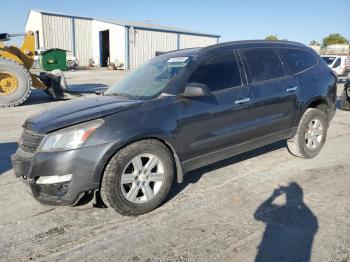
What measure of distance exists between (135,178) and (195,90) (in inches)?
43.5

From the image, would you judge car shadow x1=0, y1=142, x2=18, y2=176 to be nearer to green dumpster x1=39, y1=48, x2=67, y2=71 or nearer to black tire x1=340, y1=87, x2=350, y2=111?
black tire x1=340, y1=87, x2=350, y2=111

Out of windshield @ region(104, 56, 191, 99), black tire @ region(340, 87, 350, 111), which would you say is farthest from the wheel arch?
black tire @ region(340, 87, 350, 111)

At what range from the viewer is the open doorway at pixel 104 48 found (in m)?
33.1

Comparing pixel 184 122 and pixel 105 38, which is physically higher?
pixel 105 38

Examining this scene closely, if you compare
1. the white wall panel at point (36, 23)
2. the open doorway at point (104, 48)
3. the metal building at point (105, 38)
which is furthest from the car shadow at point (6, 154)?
the open doorway at point (104, 48)

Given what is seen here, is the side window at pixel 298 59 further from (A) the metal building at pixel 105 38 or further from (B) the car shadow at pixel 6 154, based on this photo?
(A) the metal building at pixel 105 38

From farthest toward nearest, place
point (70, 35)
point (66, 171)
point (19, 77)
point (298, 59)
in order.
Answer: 1. point (70, 35)
2. point (19, 77)
3. point (298, 59)
4. point (66, 171)

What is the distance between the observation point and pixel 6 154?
5254 mm

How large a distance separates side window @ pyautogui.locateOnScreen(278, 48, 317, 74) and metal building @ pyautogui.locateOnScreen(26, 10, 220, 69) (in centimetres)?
2620

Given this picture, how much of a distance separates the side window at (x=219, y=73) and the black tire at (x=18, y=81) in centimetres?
773

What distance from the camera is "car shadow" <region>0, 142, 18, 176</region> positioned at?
4676 millimetres

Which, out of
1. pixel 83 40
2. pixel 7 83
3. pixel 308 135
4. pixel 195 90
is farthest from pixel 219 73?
pixel 83 40

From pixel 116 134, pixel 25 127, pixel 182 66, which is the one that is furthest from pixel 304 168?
pixel 25 127

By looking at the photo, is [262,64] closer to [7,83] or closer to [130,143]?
[130,143]
